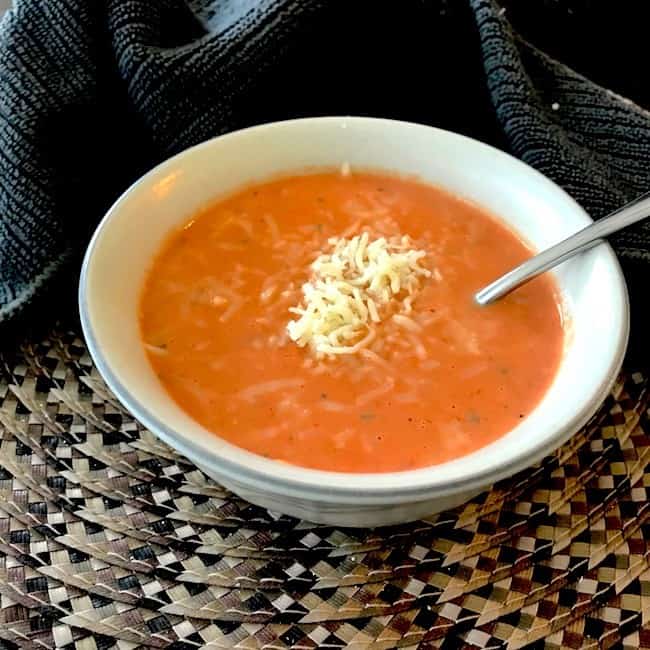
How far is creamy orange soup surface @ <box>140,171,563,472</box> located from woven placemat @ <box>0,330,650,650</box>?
0.55 feet

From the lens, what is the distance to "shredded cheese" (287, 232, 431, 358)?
53.4 inches

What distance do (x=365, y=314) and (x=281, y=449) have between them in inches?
10.5

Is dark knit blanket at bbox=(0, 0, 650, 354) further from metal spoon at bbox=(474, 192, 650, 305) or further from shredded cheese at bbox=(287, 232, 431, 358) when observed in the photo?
shredded cheese at bbox=(287, 232, 431, 358)

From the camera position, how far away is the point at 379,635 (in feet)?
4.03

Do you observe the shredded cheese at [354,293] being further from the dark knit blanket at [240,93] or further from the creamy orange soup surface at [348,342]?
the dark knit blanket at [240,93]

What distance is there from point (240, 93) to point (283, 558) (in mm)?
858

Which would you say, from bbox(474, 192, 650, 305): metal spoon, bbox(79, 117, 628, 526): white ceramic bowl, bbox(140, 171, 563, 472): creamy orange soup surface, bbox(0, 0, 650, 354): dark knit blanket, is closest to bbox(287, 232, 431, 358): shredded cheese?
bbox(140, 171, 563, 472): creamy orange soup surface

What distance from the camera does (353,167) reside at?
1.73m

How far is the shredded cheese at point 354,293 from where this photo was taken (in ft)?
4.45

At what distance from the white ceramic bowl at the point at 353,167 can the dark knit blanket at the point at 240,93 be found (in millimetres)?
117

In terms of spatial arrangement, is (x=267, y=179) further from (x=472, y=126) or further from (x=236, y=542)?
(x=236, y=542)

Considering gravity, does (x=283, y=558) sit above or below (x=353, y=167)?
below

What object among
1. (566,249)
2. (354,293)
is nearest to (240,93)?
(354,293)

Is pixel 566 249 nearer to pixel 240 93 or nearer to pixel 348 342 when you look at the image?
pixel 348 342
